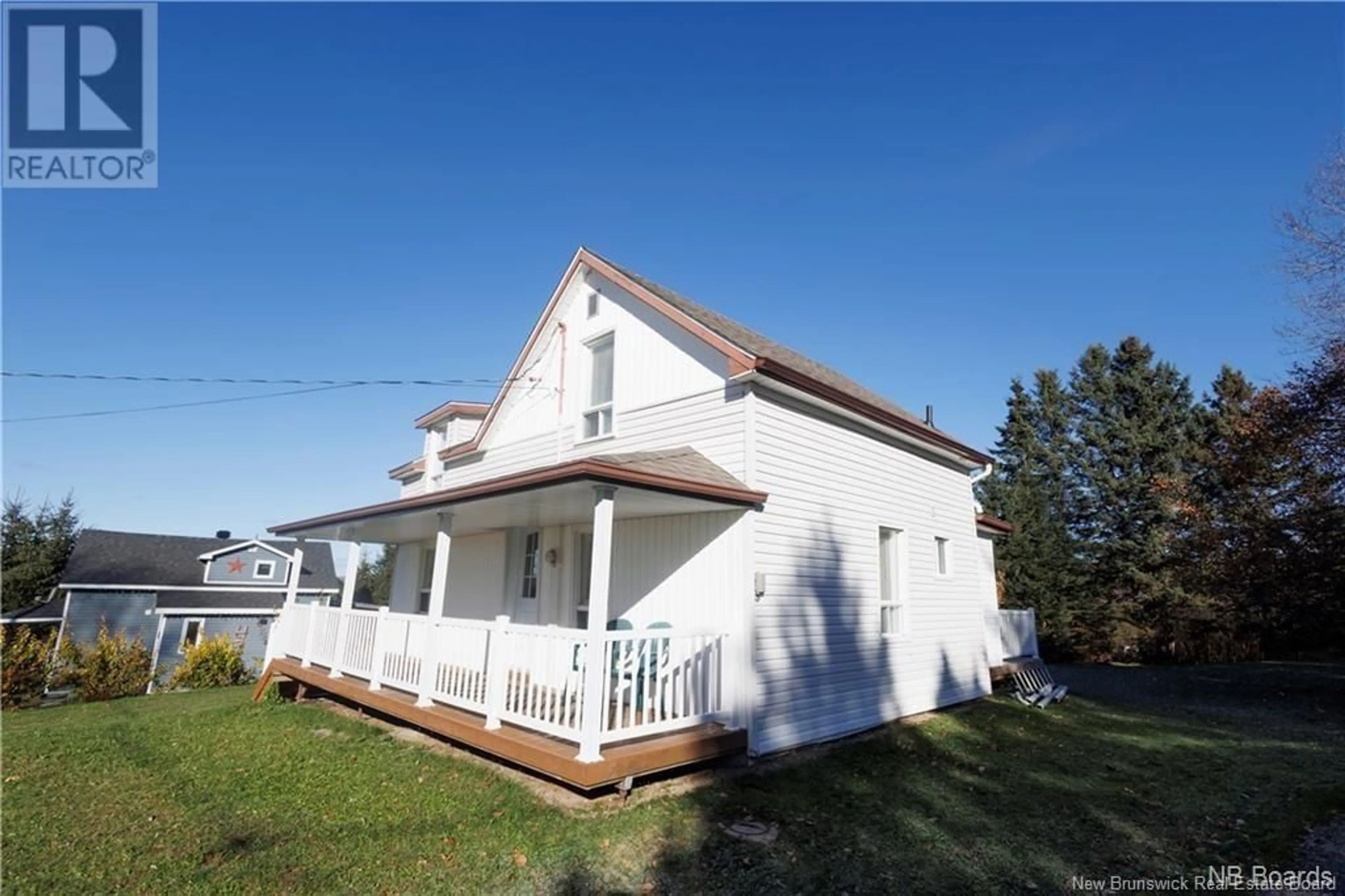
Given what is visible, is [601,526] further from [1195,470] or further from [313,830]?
[1195,470]

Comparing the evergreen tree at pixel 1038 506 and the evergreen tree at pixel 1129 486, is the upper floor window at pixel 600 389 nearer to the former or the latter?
the evergreen tree at pixel 1038 506

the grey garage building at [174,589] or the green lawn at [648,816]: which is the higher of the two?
the green lawn at [648,816]

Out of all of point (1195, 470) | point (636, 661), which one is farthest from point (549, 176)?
point (1195, 470)

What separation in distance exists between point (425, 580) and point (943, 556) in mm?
11531

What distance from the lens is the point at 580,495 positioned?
723cm

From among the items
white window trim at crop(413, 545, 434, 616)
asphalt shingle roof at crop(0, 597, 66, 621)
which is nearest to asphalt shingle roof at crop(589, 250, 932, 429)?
white window trim at crop(413, 545, 434, 616)

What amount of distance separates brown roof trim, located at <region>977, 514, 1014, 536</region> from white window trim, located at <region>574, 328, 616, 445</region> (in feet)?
29.0

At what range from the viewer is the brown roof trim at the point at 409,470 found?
16.6m

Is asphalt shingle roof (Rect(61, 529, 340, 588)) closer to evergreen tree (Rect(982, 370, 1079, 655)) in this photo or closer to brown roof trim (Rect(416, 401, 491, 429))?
brown roof trim (Rect(416, 401, 491, 429))

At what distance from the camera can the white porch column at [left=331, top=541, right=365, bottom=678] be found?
1009 cm

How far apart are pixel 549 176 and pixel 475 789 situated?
35.1ft

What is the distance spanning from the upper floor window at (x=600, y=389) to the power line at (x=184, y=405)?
210 inches
